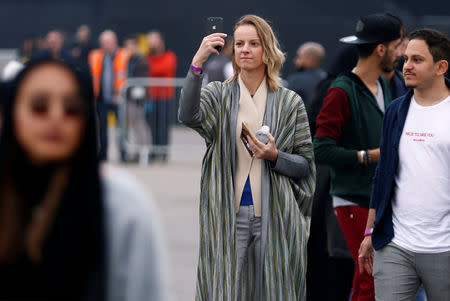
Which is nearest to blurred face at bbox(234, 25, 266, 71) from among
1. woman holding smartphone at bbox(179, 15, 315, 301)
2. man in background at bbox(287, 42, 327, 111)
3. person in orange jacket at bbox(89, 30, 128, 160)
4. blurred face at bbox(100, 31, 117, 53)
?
woman holding smartphone at bbox(179, 15, 315, 301)

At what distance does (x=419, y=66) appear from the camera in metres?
4.61

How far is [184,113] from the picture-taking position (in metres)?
4.77

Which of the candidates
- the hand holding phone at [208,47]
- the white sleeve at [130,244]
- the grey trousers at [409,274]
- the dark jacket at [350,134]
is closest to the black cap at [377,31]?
the dark jacket at [350,134]

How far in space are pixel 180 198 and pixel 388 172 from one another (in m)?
8.19

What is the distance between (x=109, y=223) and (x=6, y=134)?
1.03ft

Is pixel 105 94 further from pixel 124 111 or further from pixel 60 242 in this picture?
pixel 60 242

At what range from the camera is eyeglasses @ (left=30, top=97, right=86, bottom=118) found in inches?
92.4

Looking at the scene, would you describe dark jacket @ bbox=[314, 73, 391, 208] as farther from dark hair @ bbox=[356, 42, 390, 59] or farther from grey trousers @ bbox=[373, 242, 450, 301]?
grey trousers @ bbox=[373, 242, 450, 301]

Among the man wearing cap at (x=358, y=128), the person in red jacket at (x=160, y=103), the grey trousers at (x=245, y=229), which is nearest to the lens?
the grey trousers at (x=245, y=229)

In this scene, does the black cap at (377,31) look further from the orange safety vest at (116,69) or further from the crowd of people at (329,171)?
the orange safety vest at (116,69)

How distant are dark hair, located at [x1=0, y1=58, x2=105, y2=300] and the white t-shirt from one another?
95.4 inches

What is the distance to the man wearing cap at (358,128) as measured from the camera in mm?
5273

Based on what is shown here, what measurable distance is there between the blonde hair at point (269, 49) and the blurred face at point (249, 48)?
0.02 meters

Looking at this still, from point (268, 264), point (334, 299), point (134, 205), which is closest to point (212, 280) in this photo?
point (268, 264)
